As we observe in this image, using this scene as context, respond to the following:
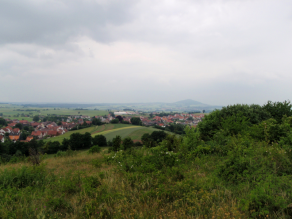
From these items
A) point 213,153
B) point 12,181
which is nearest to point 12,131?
point 12,181

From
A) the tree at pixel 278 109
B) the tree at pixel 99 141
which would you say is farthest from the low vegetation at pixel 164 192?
the tree at pixel 99 141

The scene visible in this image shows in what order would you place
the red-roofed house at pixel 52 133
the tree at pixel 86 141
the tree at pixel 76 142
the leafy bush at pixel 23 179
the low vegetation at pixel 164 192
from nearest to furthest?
the low vegetation at pixel 164 192, the leafy bush at pixel 23 179, the tree at pixel 76 142, the tree at pixel 86 141, the red-roofed house at pixel 52 133

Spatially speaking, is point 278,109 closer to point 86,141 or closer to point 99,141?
point 99,141

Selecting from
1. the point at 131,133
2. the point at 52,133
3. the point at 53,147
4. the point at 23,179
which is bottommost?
the point at 52,133

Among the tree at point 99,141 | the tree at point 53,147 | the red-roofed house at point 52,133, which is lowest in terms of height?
the red-roofed house at point 52,133

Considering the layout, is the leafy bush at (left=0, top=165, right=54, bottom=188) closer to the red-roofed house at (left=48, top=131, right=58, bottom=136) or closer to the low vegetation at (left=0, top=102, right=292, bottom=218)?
the low vegetation at (left=0, top=102, right=292, bottom=218)

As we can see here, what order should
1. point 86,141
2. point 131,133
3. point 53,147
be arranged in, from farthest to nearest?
point 131,133 < point 86,141 < point 53,147

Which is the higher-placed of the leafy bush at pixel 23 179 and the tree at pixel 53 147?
the leafy bush at pixel 23 179

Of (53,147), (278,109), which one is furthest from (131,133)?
(278,109)

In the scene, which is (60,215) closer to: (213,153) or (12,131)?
(213,153)

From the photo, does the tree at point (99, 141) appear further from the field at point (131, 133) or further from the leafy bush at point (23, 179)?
the leafy bush at point (23, 179)

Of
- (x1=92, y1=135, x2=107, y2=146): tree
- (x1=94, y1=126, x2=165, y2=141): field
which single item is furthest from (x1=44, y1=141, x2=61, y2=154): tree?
(x1=94, y1=126, x2=165, y2=141): field

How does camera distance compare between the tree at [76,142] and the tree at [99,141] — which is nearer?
the tree at [99,141]

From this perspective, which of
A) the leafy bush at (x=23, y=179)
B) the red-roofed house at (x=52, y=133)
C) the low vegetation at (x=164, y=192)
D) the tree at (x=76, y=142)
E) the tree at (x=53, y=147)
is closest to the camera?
the low vegetation at (x=164, y=192)
